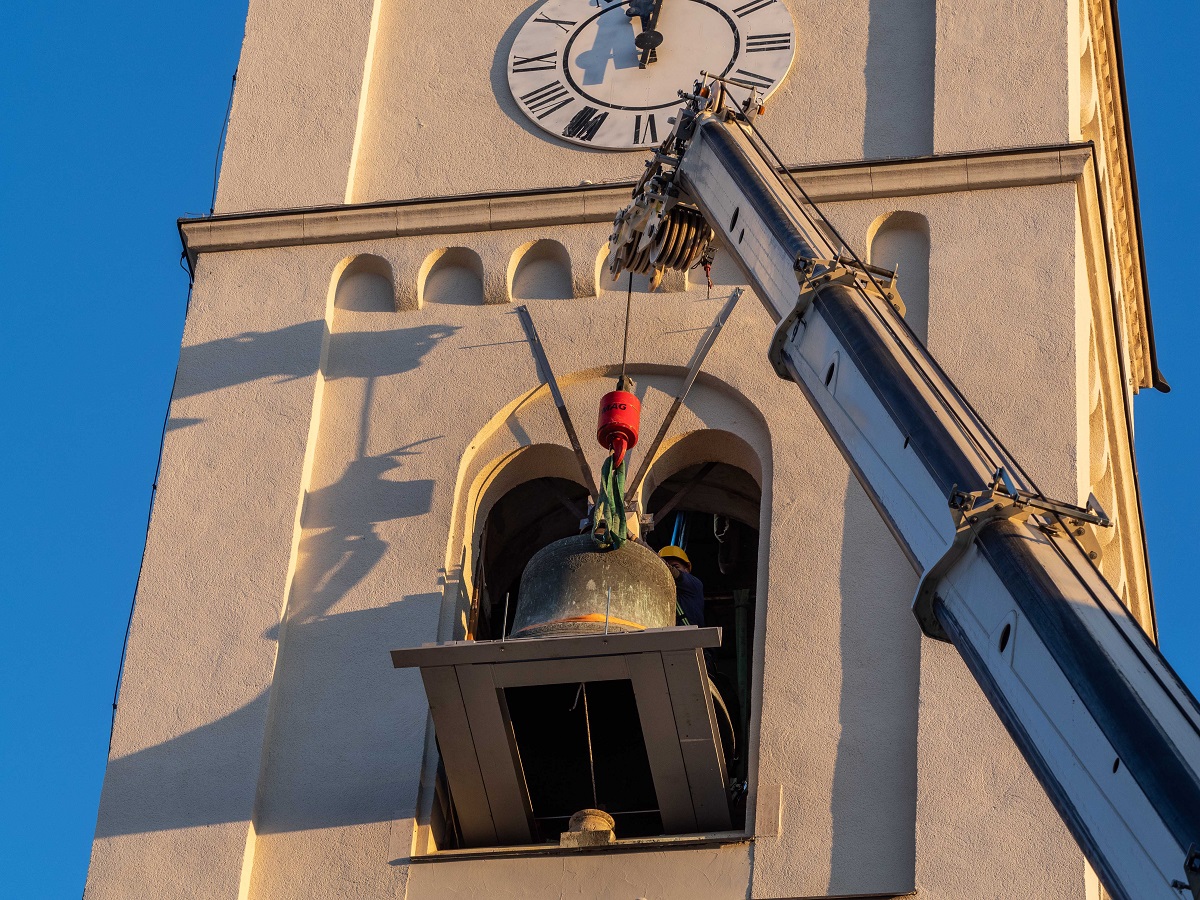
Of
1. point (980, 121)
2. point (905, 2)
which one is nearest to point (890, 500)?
point (980, 121)

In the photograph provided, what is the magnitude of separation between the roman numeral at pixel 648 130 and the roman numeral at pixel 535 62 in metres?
0.84

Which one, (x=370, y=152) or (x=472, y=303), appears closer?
(x=472, y=303)

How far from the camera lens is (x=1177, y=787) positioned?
9422 mm

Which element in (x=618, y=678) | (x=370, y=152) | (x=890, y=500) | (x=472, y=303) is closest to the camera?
(x=890, y=500)

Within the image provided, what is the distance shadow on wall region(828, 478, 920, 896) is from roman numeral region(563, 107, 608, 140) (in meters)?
3.60

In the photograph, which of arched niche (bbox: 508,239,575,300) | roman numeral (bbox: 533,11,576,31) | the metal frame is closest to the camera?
the metal frame

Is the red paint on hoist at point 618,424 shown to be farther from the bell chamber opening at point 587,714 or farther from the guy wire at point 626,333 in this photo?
the bell chamber opening at point 587,714

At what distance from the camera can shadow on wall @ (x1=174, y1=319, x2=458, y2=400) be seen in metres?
18.0

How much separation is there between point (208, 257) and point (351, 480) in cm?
231

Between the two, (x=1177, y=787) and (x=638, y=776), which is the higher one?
(x=638, y=776)

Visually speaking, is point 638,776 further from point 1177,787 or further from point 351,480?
point 1177,787

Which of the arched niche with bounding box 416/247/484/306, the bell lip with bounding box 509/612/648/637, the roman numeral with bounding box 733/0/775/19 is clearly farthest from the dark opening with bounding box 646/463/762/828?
the roman numeral with bounding box 733/0/775/19

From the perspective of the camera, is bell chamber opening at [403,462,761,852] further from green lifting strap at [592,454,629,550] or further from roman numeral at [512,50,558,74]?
roman numeral at [512,50,558,74]

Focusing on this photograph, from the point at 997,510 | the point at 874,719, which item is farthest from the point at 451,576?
the point at 997,510
